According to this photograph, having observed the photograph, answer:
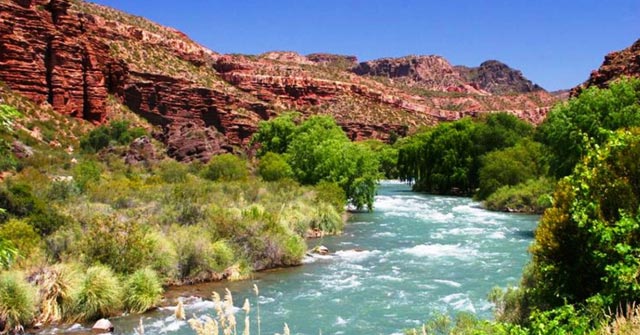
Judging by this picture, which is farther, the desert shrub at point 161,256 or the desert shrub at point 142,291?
the desert shrub at point 161,256

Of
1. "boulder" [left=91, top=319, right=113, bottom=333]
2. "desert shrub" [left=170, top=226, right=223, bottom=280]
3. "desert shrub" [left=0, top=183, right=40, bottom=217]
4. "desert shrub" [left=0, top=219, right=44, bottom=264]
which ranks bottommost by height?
"boulder" [left=91, top=319, right=113, bottom=333]

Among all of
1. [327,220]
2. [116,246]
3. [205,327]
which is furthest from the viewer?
[327,220]

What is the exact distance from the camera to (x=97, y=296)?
45.1ft

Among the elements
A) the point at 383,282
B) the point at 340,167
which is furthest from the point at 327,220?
the point at 383,282

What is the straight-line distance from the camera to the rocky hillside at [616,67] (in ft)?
216

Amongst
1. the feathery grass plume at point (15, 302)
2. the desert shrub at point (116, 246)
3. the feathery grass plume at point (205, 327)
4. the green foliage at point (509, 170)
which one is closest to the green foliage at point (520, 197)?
the green foliage at point (509, 170)

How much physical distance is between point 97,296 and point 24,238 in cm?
366

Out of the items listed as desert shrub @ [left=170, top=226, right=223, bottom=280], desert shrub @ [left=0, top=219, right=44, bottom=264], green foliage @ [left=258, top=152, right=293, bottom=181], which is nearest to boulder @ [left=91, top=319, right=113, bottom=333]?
desert shrub @ [left=0, top=219, right=44, bottom=264]

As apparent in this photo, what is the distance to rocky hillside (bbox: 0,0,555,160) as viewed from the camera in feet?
230

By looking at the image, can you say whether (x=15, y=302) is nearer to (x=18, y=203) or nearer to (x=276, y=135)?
(x=18, y=203)

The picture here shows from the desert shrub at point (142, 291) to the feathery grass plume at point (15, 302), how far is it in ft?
7.32

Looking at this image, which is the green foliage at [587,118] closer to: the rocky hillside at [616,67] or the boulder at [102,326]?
the boulder at [102,326]

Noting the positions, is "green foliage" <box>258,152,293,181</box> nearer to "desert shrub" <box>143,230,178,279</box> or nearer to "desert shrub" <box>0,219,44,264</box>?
"desert shrub" <box>143,230,178,279</box>

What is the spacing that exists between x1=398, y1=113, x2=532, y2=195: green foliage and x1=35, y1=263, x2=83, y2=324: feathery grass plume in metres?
49.0
